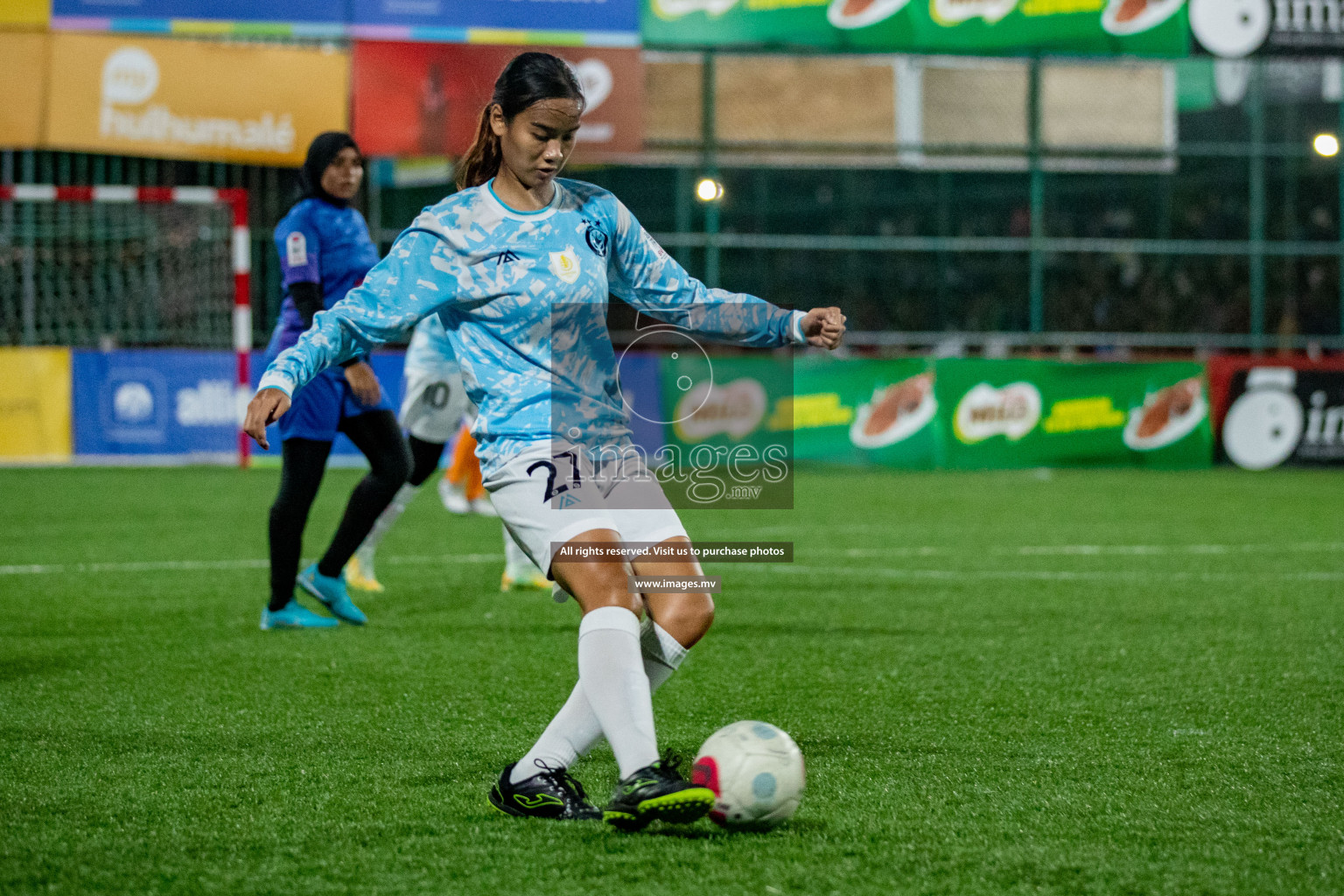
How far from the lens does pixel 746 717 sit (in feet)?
14.7

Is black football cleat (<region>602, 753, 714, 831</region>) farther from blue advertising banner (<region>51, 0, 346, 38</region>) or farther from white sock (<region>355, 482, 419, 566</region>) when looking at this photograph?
blue advertising banner (<region>51, 0, 346, 38</region>)

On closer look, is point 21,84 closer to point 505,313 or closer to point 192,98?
point 192,98

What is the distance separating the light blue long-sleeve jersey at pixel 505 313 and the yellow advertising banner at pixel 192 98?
14.2 m

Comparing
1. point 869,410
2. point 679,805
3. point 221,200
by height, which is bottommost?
point 679,805

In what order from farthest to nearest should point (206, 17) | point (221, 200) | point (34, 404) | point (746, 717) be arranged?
point (206, 17)
point (34, 404)
point (221, 200)
point (746, 717)

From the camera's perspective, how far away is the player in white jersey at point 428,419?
730cm

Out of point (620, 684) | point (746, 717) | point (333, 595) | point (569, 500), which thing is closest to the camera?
point (620, 684)

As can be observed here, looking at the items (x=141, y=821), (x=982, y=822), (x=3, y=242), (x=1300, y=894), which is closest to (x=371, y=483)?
(x=141, y=821)

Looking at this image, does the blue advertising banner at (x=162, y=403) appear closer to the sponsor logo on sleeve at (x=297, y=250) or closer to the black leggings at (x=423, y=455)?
the black leggings at (x=423, y=455)

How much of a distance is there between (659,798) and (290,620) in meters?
3.47

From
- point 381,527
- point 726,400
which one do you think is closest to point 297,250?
point 381,527

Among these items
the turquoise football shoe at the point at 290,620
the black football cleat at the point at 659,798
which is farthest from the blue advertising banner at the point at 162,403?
the black football cleat at the point at 659,798

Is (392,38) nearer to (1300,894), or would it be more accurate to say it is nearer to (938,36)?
(938,36)

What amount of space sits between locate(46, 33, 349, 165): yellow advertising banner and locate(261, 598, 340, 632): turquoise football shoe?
Result: 11.6 m
